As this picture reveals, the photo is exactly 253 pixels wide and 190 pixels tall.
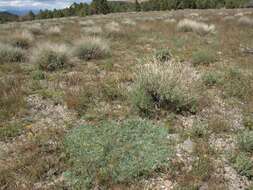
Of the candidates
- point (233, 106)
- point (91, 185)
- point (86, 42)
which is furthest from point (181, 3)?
point (91, 185)

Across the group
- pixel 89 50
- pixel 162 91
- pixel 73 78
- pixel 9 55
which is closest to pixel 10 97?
pixel 73 78

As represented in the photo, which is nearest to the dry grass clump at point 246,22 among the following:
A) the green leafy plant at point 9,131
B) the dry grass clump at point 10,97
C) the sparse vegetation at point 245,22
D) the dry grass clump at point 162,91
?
the sparse vegetation at point 245,22

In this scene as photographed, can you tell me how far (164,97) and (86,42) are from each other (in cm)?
526

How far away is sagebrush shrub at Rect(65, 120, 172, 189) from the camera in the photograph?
141 inches

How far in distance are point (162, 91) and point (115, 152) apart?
176cm

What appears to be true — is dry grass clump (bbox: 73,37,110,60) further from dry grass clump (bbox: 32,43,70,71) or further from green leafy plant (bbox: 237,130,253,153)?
green leafy plant (bbox: 237,130,253,153)

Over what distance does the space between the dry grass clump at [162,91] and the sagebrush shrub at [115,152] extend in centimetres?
57

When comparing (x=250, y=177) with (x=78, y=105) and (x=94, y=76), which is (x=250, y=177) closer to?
(x=78, y=105)

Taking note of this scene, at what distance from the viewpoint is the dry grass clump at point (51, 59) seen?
8.19 m

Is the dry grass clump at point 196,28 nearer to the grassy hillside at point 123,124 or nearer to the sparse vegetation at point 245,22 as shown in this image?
the sparse vegetation at point 245,22

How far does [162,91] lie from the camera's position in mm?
5207

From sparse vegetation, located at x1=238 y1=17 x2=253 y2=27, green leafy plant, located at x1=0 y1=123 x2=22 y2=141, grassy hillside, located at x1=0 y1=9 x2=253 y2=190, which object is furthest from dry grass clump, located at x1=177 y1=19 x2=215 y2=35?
green leafy plant, located at x1=0 y1=123 x2=22 y2=141

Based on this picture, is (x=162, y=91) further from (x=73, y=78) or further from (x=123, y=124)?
(x=73, y=78)

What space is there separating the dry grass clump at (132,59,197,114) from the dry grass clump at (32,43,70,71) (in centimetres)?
367
